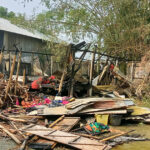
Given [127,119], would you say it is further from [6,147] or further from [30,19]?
[30,19]

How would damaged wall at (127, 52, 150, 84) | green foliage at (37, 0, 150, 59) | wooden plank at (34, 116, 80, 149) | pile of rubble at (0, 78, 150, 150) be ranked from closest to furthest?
pile of rubble at (0, 78, 150, 150)
wooden plank at (34, 116, 80, 149)
damaged wall at (127, 52, 150, 84)
green foliage at (37, 0, 150, 59)

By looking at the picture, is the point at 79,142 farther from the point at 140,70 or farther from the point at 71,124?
the point at 140,70

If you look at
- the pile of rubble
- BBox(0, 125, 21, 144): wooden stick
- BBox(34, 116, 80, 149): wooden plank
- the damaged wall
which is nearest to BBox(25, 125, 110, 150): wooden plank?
the pile of rubble

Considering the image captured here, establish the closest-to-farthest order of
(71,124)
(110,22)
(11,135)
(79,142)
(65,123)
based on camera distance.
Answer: (79,142) → (11,135) → (71,124) → (65,123) → (110,22)

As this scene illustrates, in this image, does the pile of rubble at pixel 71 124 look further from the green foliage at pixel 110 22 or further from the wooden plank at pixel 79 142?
the green foliage at pixel 110 22

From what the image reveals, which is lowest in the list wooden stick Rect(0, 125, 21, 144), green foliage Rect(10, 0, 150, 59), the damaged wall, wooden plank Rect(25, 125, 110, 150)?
wooden stick Rect(0, 125, 21, 144)

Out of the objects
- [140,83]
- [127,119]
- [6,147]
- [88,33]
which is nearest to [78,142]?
[6,147]

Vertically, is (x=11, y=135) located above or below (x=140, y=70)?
below

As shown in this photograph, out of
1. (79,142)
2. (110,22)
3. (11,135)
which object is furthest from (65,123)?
(110,22)

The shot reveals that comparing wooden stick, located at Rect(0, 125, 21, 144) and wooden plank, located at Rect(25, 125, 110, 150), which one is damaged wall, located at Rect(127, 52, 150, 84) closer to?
wooden plank, located at Rect(25, 125, 110, 150)

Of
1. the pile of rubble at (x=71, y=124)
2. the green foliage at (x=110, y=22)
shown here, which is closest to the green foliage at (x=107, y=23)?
the green foliage at (x=110, y=22)

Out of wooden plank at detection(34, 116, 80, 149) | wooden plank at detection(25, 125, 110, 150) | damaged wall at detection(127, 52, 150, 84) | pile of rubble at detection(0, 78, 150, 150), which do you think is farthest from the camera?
damaged wall at detection(127, 52, 150, 84)

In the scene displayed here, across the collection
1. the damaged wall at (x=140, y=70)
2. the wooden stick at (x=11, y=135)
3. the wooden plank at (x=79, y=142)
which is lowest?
the wooden stick at (x=11, y=135)

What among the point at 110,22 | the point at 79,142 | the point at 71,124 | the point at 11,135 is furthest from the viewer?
the point at 110,22
